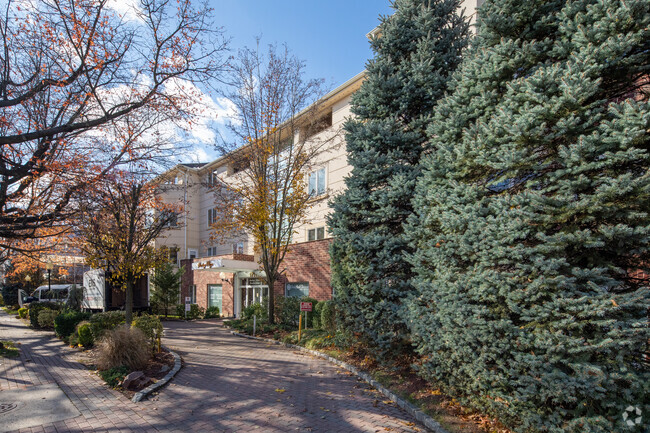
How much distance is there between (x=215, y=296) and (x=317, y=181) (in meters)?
14.3

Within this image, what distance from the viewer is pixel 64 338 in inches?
536

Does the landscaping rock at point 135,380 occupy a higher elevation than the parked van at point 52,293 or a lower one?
lower

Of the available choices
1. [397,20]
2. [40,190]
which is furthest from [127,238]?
[397,20]

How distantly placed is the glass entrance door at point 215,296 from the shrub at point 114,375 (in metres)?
19.2

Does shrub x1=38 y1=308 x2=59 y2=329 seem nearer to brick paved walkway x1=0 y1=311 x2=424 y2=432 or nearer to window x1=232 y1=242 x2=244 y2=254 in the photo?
brick paved walkway x1=0 y1=311 x2=424 y2=432

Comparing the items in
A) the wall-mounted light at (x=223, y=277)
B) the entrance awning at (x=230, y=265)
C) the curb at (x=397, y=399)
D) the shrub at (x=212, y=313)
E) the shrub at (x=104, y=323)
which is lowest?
the shrub at (x=212, y=313)

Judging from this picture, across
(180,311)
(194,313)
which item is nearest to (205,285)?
(180,311)

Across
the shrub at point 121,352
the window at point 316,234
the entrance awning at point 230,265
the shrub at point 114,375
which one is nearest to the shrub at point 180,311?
the entrance awning at point 230,265

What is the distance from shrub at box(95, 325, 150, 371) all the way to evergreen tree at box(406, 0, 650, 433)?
6947 mm

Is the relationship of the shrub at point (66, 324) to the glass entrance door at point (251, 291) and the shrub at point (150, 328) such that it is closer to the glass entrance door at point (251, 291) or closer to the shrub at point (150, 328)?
the shrub at point (150, 328)

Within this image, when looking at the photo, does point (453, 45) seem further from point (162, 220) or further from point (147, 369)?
point (162, 220)

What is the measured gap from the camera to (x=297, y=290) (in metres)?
19.5

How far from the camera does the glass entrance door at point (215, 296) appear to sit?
27648 millimetres

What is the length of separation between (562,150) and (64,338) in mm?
16309
